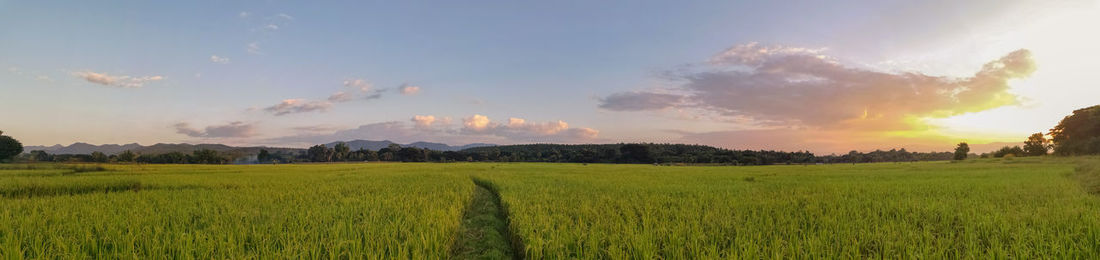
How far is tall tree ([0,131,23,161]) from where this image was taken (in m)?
57.7

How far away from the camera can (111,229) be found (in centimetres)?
635

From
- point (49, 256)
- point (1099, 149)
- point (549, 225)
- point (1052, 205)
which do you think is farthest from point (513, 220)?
point (1099, 149)

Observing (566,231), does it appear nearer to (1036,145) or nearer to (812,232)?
(812,232)

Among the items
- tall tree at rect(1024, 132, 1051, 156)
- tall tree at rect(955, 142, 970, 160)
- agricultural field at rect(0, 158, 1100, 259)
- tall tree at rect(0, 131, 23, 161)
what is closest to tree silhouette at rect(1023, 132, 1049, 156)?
tall tree at rect(1024, 132, 1051, 156)

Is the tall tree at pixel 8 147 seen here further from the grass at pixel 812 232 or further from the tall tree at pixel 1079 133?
the tall tree at pixel 1079 133

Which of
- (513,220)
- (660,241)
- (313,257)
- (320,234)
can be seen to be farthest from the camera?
(513,220)

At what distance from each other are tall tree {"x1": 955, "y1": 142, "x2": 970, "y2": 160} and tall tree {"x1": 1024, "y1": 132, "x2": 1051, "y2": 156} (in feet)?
21.9

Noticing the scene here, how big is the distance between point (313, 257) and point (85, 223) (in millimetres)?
5671

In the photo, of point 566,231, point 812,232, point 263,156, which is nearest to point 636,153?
point 812,232

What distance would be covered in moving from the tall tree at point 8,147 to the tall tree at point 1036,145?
153 meters

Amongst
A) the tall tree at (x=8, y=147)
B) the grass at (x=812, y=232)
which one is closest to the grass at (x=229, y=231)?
the grass at (x=812, y=232)

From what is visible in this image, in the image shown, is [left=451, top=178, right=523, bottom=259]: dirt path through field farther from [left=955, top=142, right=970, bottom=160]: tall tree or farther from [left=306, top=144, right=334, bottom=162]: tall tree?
[left=306, top=144, right=334, bottom=162]: tall tree

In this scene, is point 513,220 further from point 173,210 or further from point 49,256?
point 173,210

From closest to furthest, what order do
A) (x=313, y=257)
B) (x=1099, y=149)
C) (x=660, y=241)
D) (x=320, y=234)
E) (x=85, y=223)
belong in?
1. (x=313, y=257)
2. (x=660, y=241)
3. (x=320, y=234)
4. (x=85, y=223)
5. (x=1099, y=149)
